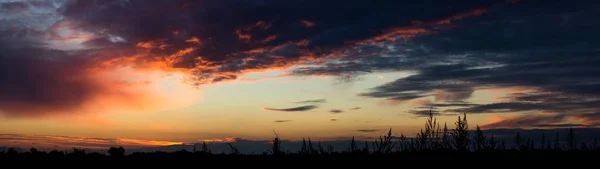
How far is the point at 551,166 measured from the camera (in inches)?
Result: 426

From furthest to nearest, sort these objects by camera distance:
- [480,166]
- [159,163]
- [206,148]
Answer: [206,148] < [159,163] < [480,166]

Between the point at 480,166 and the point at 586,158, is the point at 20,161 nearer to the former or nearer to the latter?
the point at 480,166

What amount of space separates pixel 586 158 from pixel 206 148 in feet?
28.0

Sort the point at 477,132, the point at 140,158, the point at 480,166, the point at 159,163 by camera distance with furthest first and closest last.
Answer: the point at 477,132 < the point at 140,158 < the point at 159,163 < the point at 480,166

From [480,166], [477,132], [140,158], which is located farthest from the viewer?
→ [477,132]

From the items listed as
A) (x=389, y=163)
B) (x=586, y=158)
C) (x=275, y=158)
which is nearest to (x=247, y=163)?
(x=275, y=158)

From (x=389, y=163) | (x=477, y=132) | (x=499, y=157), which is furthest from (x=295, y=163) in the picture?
(x=477, y=132)

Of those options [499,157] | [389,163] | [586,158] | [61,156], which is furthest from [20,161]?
[586,158]

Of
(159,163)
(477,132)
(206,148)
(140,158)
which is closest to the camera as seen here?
(159,163)

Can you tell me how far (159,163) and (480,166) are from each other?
19.3ft

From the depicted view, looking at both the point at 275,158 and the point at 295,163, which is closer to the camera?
the point at 295,163

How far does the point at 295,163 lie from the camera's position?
1130 cm

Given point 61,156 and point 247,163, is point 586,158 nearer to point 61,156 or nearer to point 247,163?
point 247,163

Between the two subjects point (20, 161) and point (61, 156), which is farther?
point (61, 156)
